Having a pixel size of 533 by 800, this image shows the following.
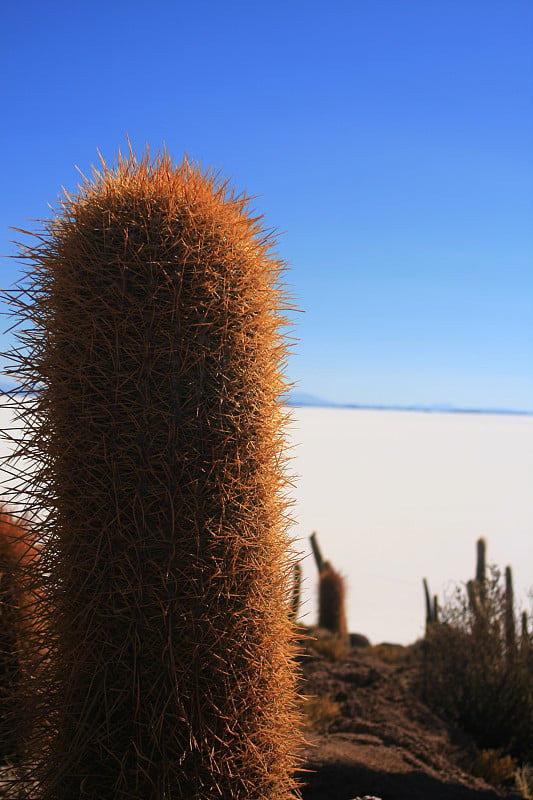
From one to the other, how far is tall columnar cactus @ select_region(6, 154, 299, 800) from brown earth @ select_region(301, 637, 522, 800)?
2.00ft

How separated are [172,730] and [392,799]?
259 centimetres

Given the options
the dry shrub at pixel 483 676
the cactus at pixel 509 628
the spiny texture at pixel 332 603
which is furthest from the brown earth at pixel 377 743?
the spiny texture at pixel 332 603

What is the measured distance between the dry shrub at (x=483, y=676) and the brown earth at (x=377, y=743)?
324 mm

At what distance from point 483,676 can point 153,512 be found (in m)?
6.05

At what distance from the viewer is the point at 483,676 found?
7645 mm

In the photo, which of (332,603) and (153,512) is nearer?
(153,512)

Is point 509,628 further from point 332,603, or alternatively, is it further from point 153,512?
point 153,512

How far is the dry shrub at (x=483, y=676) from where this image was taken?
7418 millimetres

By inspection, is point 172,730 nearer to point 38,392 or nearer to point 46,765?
point 46,765

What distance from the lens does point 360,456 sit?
67500 mm

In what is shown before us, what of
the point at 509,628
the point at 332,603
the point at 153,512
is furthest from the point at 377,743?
the point at 332,603

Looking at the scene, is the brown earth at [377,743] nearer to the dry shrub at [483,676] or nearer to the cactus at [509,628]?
the dry shrub at [483,676]

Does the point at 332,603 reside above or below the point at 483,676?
above

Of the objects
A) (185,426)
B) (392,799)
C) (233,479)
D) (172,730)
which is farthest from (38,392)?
(392,799)
